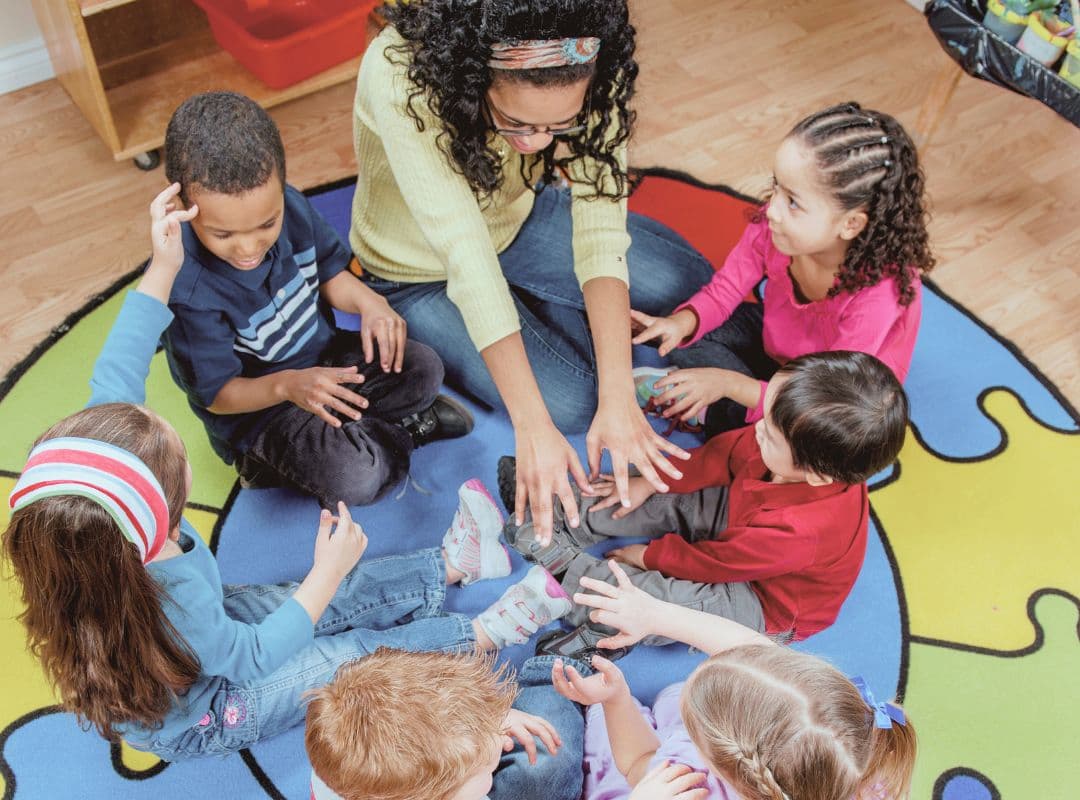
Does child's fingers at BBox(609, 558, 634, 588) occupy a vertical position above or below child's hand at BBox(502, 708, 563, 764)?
above

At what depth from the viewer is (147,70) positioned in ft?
6.84

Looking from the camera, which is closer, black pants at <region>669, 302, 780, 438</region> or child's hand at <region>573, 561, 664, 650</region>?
child's hand at <region>573, 561, 664, 650</region>

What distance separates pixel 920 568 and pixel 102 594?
1.16 metres

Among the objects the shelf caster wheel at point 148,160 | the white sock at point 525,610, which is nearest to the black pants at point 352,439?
the white sock at point 525,610

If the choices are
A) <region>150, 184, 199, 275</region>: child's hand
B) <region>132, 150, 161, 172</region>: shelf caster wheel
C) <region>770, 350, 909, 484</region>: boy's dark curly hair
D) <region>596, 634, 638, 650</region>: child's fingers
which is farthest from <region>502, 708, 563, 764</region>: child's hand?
<region>132, 150, 161, 172</region>: shelf caster wheel

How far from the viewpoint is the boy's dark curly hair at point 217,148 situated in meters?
1.19

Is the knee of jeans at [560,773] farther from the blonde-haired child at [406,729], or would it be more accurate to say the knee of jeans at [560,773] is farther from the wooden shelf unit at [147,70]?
the wooden shelf unit at [147,70]

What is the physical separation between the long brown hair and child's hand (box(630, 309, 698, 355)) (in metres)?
0.78

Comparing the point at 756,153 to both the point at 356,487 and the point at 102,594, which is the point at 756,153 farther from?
the point at 102,594

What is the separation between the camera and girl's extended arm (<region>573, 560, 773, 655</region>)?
4.01 feet

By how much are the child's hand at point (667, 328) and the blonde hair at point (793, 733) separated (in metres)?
0.67

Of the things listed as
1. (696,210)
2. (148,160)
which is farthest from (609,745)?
(148,160)

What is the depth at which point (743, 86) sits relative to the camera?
7.41 feet

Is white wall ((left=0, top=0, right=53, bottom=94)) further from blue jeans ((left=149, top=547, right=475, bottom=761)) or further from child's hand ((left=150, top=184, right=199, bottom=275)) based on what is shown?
blue jeans ((left=149, top=547, right=475, bottom=761))
